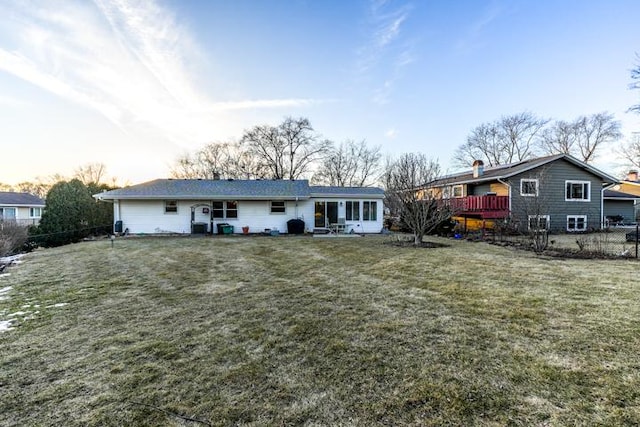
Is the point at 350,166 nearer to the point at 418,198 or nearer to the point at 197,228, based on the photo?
the point at 197,228

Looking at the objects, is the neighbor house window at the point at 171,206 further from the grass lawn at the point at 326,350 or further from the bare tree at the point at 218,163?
the bare tree at the point at 218,163

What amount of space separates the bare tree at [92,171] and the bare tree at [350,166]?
27.0 metres

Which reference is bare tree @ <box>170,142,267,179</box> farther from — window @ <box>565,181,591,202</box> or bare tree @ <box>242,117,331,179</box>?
window @ <box>565,181,591,202</box>

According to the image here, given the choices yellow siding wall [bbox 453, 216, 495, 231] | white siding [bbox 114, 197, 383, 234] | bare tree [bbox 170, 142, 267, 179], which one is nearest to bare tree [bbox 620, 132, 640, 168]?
yellow siding wall [bbox 453, 216, 495, 231]

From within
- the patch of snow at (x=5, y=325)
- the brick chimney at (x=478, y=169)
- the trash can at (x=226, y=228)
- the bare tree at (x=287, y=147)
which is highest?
the bare tree at (x=287, y=147)

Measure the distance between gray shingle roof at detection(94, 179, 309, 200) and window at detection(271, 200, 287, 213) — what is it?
2.07 ft

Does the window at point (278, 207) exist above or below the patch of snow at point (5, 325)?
above

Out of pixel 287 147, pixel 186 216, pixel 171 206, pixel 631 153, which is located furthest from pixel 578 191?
pixel 287 147

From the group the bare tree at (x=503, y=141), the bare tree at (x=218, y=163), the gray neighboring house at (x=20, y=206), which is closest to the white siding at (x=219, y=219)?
the bare tree at (x=218, y=163)

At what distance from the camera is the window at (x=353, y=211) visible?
Answer: 742 inches

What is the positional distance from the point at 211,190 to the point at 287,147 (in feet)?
57.0

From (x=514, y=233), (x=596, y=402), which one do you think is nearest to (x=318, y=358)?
Answer: (x=596, y=402)

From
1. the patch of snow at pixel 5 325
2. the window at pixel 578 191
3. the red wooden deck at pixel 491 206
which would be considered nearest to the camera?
the patch of snow at pixel 5 325

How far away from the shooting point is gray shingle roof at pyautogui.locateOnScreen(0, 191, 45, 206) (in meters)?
30.8
